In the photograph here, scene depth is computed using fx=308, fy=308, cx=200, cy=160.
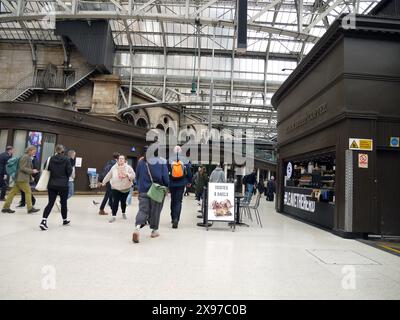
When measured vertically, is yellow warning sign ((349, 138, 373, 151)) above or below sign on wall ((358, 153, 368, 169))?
above

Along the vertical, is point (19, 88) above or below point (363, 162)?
above

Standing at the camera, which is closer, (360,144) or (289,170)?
(360,144)

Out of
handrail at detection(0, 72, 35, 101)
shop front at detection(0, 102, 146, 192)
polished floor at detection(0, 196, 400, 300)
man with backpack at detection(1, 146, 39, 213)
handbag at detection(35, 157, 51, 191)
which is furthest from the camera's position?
handrail at detection(0, 72, 35, 101)

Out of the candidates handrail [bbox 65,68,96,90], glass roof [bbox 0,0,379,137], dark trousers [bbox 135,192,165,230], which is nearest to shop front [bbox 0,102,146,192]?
handrail [bbox 65,68,96,90]

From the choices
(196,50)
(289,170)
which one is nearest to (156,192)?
(289,170)

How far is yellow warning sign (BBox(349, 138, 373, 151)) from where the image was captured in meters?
7.11

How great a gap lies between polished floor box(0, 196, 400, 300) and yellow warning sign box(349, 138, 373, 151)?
7.08 feet

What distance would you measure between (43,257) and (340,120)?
678cm

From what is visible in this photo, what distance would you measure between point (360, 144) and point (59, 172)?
6803 mm

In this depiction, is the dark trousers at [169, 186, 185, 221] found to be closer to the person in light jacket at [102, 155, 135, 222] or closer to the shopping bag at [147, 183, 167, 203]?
the person in light jacket at [102, 155, 135, 222]

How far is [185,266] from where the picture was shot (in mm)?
4168

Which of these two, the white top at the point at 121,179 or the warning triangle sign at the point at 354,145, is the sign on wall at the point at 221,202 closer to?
the white top at the point at 121,179

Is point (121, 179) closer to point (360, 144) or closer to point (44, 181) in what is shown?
point (44, 181)

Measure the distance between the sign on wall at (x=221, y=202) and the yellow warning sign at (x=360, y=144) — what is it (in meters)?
2.94
